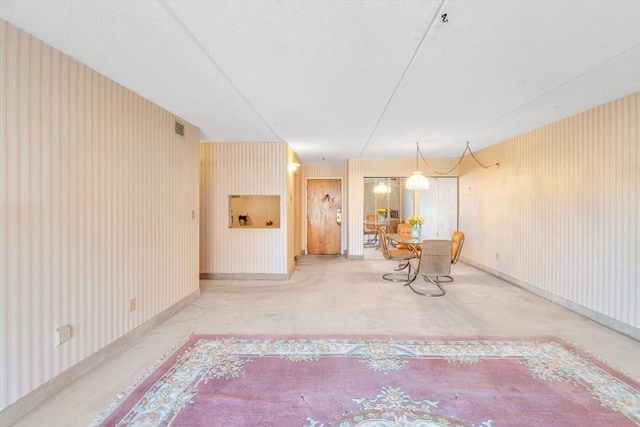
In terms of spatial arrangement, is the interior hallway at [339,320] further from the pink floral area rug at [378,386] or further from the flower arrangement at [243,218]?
the flower arrangement at [243,218]

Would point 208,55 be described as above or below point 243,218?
above

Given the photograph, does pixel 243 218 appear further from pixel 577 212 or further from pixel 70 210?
pixel 577 212

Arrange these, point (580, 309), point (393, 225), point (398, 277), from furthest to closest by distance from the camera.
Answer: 1. point (393, 225)
2. point (398, 277)
3. point (580, 309)

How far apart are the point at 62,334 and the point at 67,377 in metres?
0.32

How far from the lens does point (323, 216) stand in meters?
8.31

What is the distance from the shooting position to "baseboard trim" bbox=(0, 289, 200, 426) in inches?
A: 72.7

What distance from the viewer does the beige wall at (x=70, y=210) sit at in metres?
1.88

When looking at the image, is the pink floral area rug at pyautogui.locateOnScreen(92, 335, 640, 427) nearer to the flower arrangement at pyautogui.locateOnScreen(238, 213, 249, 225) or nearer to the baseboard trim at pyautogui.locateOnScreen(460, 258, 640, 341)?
the baseboard trim at pyautogui.locateOnScreen(460, 258, 640, 341)

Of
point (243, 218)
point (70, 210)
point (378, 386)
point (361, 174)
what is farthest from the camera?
point (361, 174)

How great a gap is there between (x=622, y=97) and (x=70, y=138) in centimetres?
523

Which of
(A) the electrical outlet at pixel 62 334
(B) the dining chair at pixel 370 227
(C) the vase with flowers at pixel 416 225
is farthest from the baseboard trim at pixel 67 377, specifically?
(B) the dining chair at pixel 370 227

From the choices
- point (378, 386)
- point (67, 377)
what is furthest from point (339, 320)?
point (67, 377)

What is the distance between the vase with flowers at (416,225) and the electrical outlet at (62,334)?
5206 mm

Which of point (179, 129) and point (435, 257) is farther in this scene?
point (435, 257)
